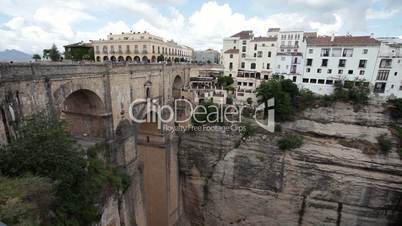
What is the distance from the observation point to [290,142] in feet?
52.5

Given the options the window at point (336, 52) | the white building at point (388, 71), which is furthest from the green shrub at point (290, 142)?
the window at point (336, 52)

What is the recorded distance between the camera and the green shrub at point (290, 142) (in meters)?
16.0

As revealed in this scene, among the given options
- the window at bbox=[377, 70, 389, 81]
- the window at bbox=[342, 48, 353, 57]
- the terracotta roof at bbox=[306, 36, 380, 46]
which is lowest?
the window at bbox=[377, 70, 389, 81]

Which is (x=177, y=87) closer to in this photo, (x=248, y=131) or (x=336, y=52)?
(x=248, y=131)

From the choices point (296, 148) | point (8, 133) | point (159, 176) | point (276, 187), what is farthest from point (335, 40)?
point (8, 133)

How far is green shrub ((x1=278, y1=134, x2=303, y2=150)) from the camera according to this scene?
1603cm

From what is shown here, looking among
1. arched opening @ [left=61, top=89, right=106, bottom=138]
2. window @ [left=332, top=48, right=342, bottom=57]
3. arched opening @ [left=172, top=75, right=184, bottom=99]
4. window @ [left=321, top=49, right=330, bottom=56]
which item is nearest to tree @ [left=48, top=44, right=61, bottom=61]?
arched opening @ [left=172, top=75, right=184, bottom=99]

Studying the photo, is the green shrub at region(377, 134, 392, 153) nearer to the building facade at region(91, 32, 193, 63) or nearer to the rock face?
the rock face

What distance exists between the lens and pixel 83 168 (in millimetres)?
7281

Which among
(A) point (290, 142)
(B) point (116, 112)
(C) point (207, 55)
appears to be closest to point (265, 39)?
(A) point (290, 142)

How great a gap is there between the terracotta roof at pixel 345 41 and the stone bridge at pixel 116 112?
1393 centimetres

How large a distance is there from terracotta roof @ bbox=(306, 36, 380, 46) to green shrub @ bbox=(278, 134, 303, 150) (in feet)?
39.2

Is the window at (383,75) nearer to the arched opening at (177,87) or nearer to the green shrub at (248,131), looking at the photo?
the green shrub at (248,131)

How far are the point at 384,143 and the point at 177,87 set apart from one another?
56.6ft
